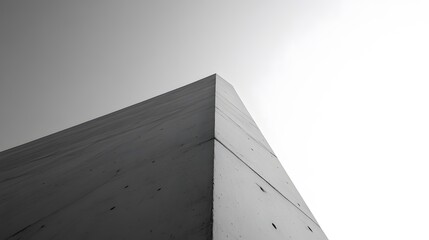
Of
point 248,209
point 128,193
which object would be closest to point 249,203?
point 248,209

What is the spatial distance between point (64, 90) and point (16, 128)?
43.2m

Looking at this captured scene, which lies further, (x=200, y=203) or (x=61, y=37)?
(x=61, y=37)

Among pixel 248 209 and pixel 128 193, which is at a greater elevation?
pixel 128 193

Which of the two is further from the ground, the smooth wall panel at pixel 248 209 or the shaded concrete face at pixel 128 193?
the shaded concrete face at pixel 128 193

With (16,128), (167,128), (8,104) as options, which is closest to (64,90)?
(8,104)

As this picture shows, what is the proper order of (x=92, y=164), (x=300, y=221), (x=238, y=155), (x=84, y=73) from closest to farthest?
(x=300, y=221), (x=238, y=155), (x=92, y=164), (x=84, y=73)

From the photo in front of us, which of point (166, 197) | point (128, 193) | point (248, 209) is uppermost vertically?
point (128, 193)

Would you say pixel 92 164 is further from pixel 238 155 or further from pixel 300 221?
pixel 300 221

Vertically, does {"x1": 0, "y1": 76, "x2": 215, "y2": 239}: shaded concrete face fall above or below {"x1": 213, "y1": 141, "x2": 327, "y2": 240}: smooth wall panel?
above

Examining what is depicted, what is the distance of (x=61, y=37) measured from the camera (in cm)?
13250

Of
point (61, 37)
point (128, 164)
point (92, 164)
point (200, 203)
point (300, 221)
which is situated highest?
point (61, 37)

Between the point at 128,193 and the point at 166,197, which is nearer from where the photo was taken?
the point at 166,197

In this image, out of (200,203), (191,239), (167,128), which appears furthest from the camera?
(167,128)

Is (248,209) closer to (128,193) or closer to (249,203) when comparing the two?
(249,203)
